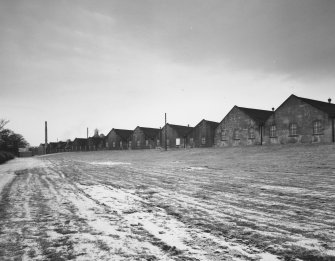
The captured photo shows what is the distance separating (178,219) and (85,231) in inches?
53.7

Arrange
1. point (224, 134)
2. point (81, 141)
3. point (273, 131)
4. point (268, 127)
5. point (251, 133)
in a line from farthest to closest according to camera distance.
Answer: point (81, 141), point (224, 134), point (251, 133), point (268, 127), point (273, 131)

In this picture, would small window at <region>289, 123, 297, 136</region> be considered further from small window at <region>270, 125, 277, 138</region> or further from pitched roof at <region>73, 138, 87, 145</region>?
pitched roof at <region>73, 138, 87, 145</region>

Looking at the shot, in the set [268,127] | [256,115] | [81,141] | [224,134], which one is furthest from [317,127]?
[81,141]

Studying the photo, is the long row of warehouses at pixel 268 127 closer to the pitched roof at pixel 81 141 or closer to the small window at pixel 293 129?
the small window at pixel 293 129

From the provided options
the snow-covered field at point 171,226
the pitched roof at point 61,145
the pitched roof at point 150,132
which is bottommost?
the snow-covered field at point 171,226

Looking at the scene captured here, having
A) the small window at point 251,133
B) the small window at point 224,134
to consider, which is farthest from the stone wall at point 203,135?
the small window at point 251,133

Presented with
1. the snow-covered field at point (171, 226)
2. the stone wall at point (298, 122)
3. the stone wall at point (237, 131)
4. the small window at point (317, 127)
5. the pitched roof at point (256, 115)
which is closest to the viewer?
the snow-covered field at point (171, 226)

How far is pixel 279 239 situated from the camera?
2.84 meters

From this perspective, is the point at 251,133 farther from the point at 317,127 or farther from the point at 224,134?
the point at 317,127

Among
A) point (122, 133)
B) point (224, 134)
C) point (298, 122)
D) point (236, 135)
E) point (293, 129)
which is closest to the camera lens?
point (298, 122)

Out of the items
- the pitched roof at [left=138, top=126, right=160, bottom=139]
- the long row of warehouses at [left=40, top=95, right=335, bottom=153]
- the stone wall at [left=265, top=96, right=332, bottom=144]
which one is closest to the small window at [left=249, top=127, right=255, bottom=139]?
the long row of warehouses at [left=40, top=95, right=335, bottom=153]

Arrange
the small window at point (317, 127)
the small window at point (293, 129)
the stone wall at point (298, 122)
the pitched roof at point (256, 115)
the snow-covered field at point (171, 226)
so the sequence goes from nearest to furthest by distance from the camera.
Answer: the snow-covered field at point (171, 226) < the stone wall at point (298, 122) < the small window at point (317, 127) < the small window at point (293, 129) < the pitched roof at point (256, 115)

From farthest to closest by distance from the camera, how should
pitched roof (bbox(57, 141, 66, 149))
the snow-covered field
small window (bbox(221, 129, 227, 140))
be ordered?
pitched roof (bbox(57, 141, 66, 149)) → small window (bbox(221, 129, 227, 140)) → the snow-covered field

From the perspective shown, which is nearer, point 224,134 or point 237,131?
point 237,131
